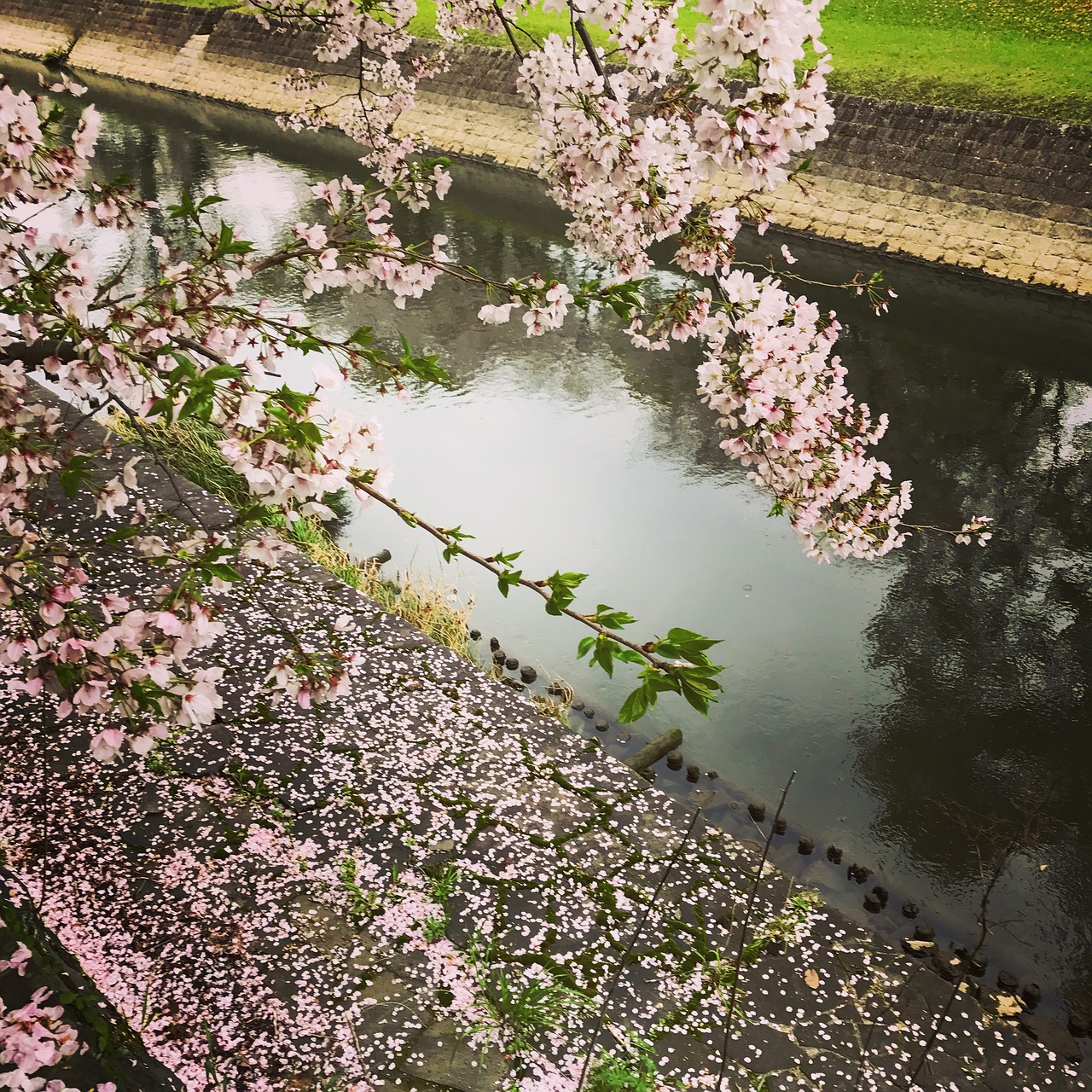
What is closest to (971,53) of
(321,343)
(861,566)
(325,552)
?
(861,566)

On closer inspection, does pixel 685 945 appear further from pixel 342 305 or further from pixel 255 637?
pixel 342 305

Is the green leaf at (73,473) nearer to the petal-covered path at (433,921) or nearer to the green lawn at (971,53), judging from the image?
the petal-covered path at (433,921)

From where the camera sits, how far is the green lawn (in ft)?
45.0

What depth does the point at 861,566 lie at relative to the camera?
7785mm

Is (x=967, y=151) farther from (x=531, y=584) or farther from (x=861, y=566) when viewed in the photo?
(x=531, y=584)

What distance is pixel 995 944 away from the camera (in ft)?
15.5

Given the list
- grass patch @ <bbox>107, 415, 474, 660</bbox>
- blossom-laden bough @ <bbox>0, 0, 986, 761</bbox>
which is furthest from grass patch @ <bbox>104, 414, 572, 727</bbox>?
blossom-laden bough @ <bbox>0, 0, 986, 761</bbox>

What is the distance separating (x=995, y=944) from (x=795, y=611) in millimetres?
2961

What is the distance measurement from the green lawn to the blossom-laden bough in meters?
12.3

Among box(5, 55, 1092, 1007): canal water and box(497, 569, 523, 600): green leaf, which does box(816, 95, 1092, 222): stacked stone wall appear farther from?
box(497, 569, 523, 600): green leaf

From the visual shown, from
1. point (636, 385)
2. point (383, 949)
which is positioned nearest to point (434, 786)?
point (383, 949)

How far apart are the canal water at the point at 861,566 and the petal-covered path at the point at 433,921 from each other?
140 centimetres

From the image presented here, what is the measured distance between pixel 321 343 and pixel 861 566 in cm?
639

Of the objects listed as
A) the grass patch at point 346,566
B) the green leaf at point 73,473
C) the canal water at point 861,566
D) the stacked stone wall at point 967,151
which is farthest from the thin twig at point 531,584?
the stacked stone wall at point 967,151
